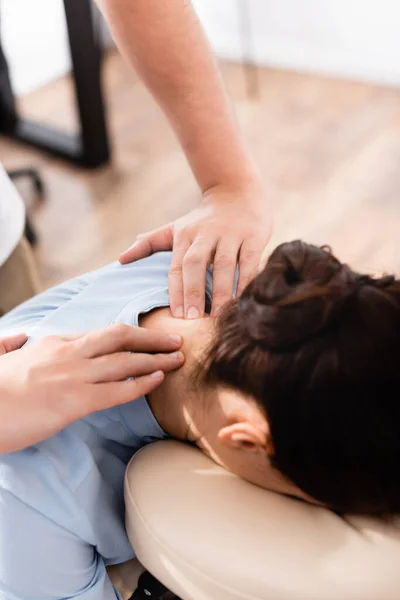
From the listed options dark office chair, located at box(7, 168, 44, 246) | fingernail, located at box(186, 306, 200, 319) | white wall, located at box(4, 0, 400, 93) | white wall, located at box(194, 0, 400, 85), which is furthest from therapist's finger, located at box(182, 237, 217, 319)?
white wall, located at box(194, 0, 400, 85)

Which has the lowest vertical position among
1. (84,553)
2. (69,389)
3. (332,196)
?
(332,196)

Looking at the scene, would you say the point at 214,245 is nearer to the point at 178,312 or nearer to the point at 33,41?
the point at 178,312

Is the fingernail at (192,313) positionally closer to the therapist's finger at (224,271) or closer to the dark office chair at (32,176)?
the therapist's finger at (224,271)

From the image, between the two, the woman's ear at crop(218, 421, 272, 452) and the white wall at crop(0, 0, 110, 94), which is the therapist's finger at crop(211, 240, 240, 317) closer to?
the woman's ear at crop(218, 421, 272, 452)

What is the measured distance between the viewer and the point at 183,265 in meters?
1.09

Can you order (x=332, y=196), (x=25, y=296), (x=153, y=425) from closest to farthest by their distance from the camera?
1. (x=153, y=425)
2. (x=25, y=296)
3. (x=332, y=196)

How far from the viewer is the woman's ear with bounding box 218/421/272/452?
837mm

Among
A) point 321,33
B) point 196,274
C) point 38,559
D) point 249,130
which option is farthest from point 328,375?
point 321,33

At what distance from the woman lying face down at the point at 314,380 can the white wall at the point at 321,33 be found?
2.74 meters

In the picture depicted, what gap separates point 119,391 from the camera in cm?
90

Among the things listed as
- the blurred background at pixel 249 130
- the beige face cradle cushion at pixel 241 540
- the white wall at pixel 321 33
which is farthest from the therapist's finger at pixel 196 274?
the white wall at pixel 321 33

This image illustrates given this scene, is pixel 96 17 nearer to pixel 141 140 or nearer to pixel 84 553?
pixel 141 140

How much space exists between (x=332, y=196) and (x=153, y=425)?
173 cm

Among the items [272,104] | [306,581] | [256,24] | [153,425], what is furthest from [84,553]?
[256,24]
